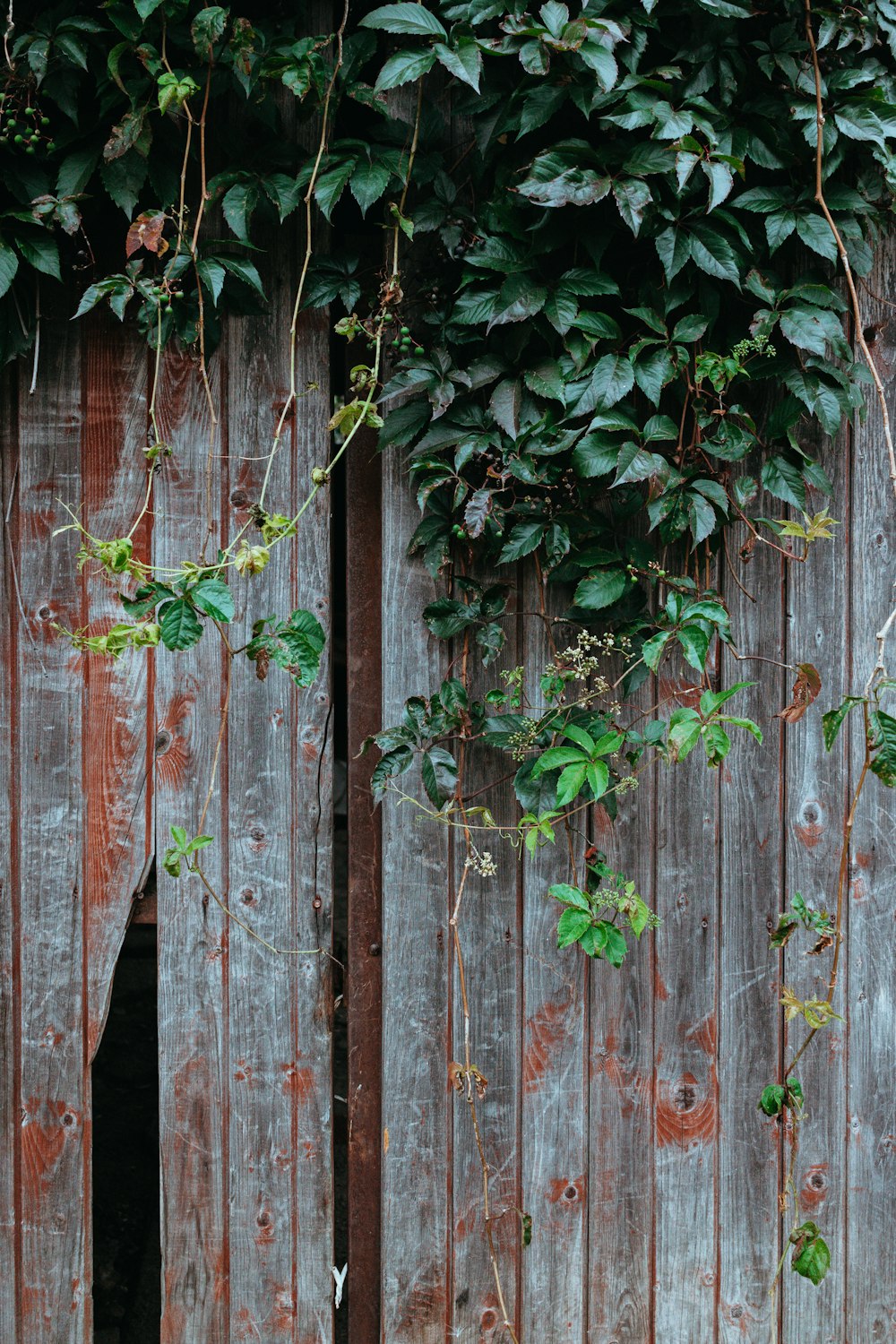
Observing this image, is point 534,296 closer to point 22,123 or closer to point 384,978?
point 22,123

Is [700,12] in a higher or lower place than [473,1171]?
higher

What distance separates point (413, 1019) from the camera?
187cm

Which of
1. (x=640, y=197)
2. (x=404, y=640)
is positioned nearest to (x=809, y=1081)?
(x=404, y=640)

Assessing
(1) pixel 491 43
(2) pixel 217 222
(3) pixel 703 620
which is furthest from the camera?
(2) pixel 217 222

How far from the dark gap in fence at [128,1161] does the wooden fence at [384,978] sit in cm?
53

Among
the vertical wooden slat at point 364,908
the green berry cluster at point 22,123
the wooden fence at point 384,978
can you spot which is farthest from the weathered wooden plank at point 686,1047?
the green berry cluster at point 22,123

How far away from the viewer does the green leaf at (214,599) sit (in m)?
1.52

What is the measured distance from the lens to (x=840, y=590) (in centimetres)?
189

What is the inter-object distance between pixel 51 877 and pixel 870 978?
1.58m

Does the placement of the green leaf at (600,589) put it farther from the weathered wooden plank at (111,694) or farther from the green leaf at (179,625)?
the weathered wooden plank at (111,694)

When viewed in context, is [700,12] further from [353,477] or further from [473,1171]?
[473,1171]

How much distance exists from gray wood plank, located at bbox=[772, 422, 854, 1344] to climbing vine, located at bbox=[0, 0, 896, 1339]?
37 millimetres

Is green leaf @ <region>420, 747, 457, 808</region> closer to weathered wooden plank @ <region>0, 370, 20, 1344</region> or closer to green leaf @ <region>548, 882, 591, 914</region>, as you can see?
green leaf @ <region>548, 882, 591, 914</region>

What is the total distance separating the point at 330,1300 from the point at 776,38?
2414 mm
